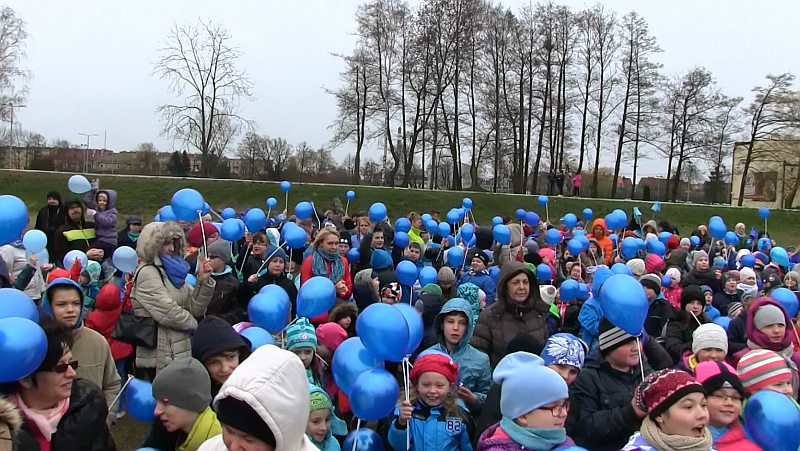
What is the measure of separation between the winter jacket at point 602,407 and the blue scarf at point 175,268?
269 centimetres

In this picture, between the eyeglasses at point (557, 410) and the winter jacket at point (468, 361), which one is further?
the winter jacket at point (468, 361)

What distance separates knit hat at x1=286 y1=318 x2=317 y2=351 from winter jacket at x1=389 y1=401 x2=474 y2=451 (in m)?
0.80

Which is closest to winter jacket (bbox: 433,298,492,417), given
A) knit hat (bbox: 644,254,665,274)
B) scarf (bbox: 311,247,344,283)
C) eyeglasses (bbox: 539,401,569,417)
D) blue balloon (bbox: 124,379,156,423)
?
eyeglasses (bbox: 539,401,569,417)

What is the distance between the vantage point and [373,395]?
274cm

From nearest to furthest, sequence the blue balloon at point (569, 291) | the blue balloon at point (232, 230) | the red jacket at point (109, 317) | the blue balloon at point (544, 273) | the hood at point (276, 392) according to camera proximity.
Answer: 1. the hood at point (276, 392)
2. the red jacket at point (109, 317)
3. the blue balloon at point (569, 291)
4. the blue balloon at point (232, 230)
5. the blue balloon at point (544, 273)

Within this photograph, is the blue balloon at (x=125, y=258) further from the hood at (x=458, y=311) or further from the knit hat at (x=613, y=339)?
the knit hat at (x=613, y=339)

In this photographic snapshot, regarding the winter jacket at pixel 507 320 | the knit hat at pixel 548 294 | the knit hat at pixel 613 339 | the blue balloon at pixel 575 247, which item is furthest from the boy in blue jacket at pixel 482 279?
the knit hat at pixel 613 339

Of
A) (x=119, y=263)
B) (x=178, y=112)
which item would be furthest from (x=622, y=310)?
(x=178, y=112)

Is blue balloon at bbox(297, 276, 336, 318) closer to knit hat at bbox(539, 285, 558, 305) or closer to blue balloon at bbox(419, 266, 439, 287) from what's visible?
blue balloon at bbox(419, 266, 439, 287)

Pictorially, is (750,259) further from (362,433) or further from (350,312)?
(362,433)

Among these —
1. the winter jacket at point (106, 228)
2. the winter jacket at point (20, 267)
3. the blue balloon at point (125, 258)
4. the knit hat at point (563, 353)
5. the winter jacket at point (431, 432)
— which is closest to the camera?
the winter jacket at point (431, 432)

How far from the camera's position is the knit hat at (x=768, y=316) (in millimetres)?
3711

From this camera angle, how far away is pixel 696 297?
17.1ft

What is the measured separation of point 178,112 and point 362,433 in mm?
26042
